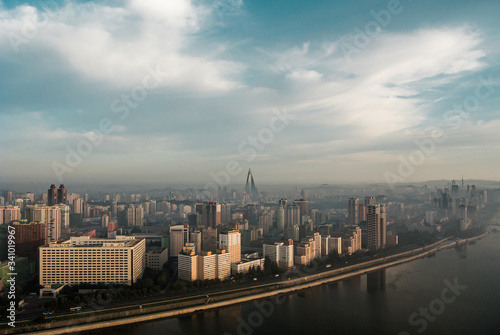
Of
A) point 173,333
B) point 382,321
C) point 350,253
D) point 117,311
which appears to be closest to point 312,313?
point 382,321

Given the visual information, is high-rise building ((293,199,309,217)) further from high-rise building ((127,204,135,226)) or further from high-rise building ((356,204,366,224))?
high-rise building ((127,204,135,226))

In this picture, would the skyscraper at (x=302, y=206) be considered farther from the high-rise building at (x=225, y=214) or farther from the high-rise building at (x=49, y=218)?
the high-rise building at (x=49, y=218)

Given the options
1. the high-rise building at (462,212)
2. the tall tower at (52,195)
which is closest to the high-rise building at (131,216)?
the tall tower at (52,195)

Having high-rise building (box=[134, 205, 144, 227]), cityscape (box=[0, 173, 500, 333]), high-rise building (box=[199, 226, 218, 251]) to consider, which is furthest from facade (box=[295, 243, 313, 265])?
high-rise building (box=[134, 205, 144, 227])

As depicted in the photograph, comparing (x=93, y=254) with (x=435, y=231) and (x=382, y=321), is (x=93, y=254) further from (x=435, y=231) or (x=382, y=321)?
(x=435, y=231)

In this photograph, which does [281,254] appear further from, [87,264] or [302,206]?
[302,206]

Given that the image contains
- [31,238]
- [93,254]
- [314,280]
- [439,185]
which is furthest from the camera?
[439,185]

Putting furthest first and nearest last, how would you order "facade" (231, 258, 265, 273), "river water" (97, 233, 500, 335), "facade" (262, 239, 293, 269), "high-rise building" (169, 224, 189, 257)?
1. "high-rise building" (169, 224, 189, 257)
2. "facade" (262, 239, 293, 269)
3. "facade" (231, 258, 265, 273)
4. "river water" (97, 233, 500, 335)

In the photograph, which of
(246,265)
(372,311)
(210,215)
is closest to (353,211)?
(210,215)
